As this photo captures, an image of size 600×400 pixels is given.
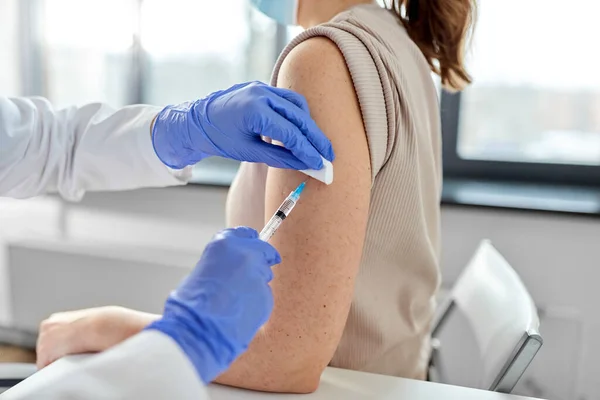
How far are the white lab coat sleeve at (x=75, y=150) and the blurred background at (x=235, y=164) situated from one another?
0.75m

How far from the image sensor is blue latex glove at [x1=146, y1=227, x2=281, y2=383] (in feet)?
2.19

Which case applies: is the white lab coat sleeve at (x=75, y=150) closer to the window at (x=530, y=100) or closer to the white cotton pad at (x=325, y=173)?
the white cotton pad at (x=325, y=173)

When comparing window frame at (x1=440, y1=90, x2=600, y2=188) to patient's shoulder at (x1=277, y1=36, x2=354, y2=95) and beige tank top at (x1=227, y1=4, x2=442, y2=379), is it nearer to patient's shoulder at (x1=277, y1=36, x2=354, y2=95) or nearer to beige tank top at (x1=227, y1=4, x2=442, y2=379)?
beige tank top at (x1=227, y1=4, x2=442, y2=379)

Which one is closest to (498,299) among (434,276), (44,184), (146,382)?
(434,276)

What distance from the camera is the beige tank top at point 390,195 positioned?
0.90 metres

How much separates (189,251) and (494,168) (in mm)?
1139

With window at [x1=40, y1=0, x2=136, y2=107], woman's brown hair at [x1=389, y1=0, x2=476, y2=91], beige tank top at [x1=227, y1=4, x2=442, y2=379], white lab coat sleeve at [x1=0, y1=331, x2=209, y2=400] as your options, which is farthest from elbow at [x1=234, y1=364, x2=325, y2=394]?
window at [x1=40, y1=0, x2=136, y2=107]

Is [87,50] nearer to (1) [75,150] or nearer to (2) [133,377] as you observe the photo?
(1) [75,150]

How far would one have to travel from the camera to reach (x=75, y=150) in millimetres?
1341

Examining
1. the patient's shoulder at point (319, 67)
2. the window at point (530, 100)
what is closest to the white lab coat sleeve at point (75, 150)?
the patient's shoulder at point (319, 67)

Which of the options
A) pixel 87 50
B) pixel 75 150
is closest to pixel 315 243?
pixel 75 150

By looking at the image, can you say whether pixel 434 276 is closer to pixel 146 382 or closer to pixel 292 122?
pixel 292 122

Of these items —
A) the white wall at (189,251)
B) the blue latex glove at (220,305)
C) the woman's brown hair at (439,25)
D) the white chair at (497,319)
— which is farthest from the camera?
the white wall at (189,251)

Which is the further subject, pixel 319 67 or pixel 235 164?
pixel 235 164
